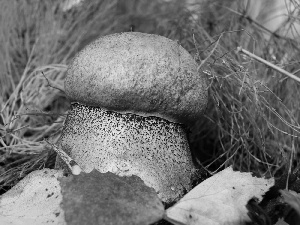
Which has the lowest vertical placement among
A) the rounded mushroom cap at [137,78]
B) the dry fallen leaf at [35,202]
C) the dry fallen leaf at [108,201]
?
the dry fallen leaf at [35,202]

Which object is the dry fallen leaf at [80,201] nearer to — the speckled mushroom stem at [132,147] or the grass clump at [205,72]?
the speckled mushroom stem at [132,147]

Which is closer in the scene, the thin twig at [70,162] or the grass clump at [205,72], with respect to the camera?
the thin twig at [70,162]

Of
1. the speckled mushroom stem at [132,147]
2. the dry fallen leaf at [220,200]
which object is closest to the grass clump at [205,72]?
the speckled mushroom stem at [132,147]

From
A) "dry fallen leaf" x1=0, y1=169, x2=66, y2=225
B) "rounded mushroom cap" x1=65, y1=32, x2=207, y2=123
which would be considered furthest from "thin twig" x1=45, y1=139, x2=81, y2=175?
"rounded mushroom cap" x1=65, y1=32, x2=207, y2=123

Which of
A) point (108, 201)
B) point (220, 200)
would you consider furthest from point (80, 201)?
point (220, 200)

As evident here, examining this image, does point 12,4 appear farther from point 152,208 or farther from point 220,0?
point 152,208

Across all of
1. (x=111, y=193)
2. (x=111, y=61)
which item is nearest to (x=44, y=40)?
(x=111, y=61)
